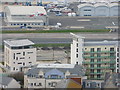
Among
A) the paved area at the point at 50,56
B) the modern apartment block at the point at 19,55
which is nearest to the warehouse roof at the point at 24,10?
the paved area at the point at 50,56


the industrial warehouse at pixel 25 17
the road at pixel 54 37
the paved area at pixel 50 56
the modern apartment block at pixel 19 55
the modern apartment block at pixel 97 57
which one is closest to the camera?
the modern apartment block at pixel 97 57

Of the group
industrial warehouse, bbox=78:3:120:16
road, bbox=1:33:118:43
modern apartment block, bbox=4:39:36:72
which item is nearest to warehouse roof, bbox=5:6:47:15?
industrial warehouse, bbox=78:3:120:16

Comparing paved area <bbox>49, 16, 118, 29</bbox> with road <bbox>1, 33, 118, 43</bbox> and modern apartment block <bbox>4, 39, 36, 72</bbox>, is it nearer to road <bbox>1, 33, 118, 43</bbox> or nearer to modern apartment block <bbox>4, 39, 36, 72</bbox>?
road <bbox>1, 33, 118, 43</bbox>

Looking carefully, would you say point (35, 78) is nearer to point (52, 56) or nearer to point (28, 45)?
point (28, 45)

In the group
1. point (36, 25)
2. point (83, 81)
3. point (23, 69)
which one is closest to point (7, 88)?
point (83, 81)

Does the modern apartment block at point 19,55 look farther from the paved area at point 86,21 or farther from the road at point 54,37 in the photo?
the paved area at point 86,21

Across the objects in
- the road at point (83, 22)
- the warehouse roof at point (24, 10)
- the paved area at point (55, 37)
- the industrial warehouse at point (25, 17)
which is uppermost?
the warehouse roof at point (24, 10)
